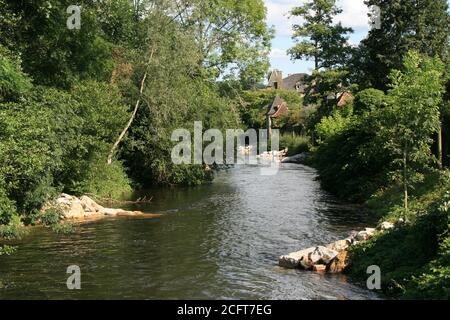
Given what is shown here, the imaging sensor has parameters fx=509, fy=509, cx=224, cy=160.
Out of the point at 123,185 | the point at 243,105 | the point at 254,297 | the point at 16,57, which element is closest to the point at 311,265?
the point at 254,297

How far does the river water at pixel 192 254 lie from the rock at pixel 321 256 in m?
0.59

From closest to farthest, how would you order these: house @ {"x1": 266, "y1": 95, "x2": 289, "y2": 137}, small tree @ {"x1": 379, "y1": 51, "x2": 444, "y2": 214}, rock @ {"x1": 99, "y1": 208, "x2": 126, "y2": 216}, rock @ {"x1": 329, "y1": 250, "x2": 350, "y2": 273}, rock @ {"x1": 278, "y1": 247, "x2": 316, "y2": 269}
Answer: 1. rock @ {"x1": 329, "y1": 250, "x2": 350, "y2": 273}
2. rock @ {"x1": 278, "y1": 247, "x2": 316, "y2": 269}
3. small tree @ {"x1": 379, "y1": 51, "x2": 444, "y2": 214}
4. rock @ {"x1": 99, "y1": 208, "x2": 126, "y2": 216}
5. house @ {"x1": 266, "y1": 95, "x2": 289, "y2": 137}

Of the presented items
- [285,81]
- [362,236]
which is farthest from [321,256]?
[285,81]

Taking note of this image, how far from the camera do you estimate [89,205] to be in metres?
22.0

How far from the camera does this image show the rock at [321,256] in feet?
42.6

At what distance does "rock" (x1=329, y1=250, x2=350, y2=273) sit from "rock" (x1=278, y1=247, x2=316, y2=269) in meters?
0.55

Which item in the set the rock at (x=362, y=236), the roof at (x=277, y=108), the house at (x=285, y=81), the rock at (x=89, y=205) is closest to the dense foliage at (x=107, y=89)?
the rock at (x=89, y=205)

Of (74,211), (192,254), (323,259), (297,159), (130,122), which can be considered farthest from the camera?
(297,159)

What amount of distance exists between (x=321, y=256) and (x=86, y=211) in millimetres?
11783

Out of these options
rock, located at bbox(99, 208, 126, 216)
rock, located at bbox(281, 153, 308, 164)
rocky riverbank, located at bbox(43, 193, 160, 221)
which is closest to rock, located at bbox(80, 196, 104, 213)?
rocky riverbank, located at bbox(43, 193, 160, 221)

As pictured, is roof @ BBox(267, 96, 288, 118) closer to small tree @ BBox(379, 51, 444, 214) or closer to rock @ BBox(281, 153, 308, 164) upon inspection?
rock @ BBox(281, 153, 308, 164)

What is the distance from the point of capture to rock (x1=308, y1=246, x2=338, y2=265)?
13.0m

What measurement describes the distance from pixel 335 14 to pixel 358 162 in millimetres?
26197

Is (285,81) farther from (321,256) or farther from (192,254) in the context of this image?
(321,256)
